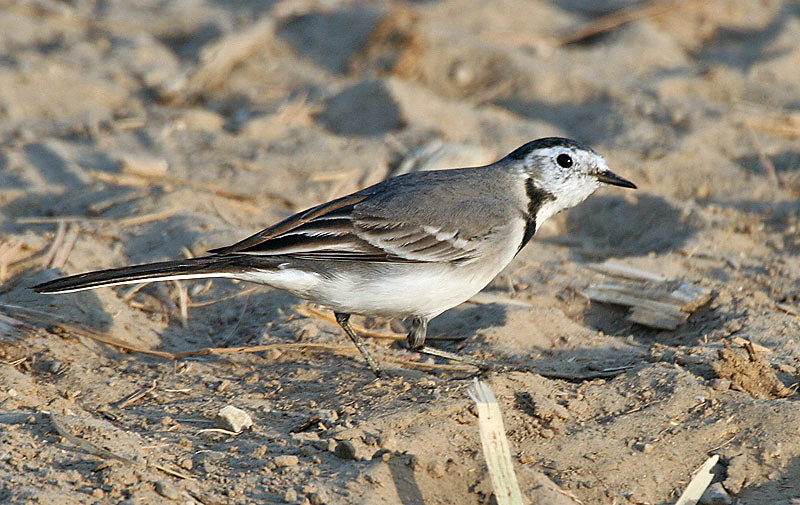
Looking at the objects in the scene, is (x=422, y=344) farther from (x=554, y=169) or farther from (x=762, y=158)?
(x=762, y=158)

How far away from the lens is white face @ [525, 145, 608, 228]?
584 centimetres

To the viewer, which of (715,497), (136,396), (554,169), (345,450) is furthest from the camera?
(554,169)

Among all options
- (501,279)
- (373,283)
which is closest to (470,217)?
(373,283)

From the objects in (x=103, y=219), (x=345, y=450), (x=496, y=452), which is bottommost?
(x=103, y=219)

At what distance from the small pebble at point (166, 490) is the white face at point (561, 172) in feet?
9.65

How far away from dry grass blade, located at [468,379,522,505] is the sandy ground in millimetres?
156

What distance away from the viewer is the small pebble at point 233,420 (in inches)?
181

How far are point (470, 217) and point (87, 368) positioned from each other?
94.4 inches

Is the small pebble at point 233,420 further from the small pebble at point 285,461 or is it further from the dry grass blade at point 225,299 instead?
the dry grass blade at point 225,299

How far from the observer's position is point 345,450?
4.32 m

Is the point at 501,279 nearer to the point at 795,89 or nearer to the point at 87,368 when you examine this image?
the point at 87,368

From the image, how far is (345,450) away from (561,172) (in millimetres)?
2473

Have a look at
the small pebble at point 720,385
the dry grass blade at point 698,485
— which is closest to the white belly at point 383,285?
the small pebble at point 720,385

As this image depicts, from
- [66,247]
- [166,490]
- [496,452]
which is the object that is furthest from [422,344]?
[66,247]
